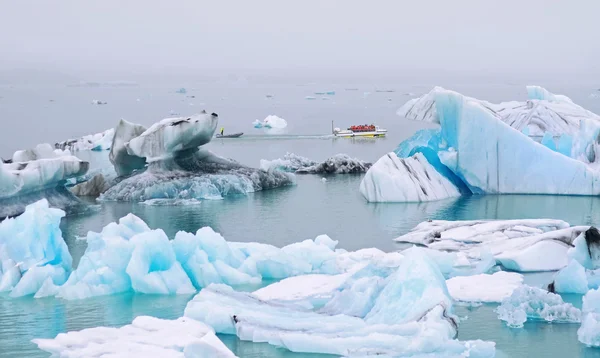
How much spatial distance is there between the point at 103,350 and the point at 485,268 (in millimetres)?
6210

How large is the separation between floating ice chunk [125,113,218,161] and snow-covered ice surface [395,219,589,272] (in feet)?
21.8

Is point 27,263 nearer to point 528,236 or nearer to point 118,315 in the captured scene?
point 118,315

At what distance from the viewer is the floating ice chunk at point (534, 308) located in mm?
10664

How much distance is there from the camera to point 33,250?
13.0 metres

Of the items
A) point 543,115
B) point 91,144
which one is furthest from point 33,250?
point 543,115

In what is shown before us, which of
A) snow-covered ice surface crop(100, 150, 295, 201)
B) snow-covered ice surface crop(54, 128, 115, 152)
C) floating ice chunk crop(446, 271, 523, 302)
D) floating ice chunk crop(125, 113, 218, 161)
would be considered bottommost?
snow-covered ice surface crop(54, 128, 115, 152)

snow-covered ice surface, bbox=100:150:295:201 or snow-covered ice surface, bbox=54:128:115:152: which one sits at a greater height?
snow-covered ice surface, bbox=100:150:295:201

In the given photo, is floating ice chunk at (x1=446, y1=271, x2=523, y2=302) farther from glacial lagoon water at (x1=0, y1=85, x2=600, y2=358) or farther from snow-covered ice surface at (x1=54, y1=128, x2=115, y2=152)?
snow-covered ice surface at (x1=54, y1=128, x2=115, y2=152)

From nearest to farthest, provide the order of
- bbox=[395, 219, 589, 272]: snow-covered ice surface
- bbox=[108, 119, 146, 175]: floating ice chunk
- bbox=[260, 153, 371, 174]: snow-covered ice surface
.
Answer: bbox=[395, 219, 589, 272]: snow-covered ice surface
bbox=[108, 119, 146, 175]: floating ice chunk
bbox=[260, 153, 371, 174]: snow-covered ice surface

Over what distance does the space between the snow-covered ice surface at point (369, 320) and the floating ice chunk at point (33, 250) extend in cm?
277

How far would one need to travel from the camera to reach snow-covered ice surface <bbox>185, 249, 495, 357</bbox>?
9.45 metres

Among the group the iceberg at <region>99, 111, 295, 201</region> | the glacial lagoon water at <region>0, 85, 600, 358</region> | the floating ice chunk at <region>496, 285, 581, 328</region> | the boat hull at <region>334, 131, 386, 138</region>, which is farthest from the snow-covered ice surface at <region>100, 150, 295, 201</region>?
the boat hull at <region>334, 131, 386, 138</region>

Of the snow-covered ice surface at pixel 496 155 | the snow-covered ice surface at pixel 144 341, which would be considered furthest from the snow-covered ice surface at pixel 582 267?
the snow-covered ice surface at pixel 496 155

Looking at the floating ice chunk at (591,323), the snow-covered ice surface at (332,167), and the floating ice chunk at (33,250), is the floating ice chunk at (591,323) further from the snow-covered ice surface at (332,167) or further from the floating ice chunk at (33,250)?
the snow-covered ice surface at (332,167)
